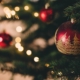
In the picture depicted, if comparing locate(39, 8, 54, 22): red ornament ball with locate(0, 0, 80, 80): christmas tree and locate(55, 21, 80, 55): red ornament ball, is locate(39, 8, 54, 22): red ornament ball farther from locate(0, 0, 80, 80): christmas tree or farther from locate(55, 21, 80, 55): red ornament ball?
locate(55, 21, 80, 55): red ornament ball

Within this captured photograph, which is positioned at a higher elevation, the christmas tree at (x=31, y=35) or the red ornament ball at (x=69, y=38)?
the christmas tree at (x=31, y=35)

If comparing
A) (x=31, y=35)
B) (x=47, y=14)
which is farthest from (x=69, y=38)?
(x=31, y=35)

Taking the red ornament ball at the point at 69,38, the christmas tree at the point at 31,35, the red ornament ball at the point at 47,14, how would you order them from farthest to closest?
the christmas tree at the point at 31,35
the red ornament ball at the point at 47,14
the red ornament ball at the point at 69,38

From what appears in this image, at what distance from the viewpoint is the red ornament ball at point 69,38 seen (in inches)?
37.6

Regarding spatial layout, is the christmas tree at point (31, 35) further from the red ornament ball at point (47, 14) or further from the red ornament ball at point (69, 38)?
the red ornament ball at point (69, 38)

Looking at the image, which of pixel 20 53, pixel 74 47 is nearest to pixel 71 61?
pixel 74 47

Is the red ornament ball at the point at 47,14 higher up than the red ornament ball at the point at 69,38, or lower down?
higher up

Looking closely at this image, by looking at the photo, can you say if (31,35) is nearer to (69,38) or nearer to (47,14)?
(47,14)

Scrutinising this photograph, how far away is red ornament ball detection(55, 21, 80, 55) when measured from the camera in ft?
3.13

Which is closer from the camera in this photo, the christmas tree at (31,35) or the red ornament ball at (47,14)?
the red ornament ball at (47,14)

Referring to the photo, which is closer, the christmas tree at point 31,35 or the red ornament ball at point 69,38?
the red ornament ball at point 69,38

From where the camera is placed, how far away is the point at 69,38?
96cm

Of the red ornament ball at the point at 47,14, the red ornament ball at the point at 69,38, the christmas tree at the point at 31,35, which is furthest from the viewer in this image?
the christmas tree at the point at 31,35

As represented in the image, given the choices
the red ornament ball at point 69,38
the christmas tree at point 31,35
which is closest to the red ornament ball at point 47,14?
the christmas tree at point 31,35
